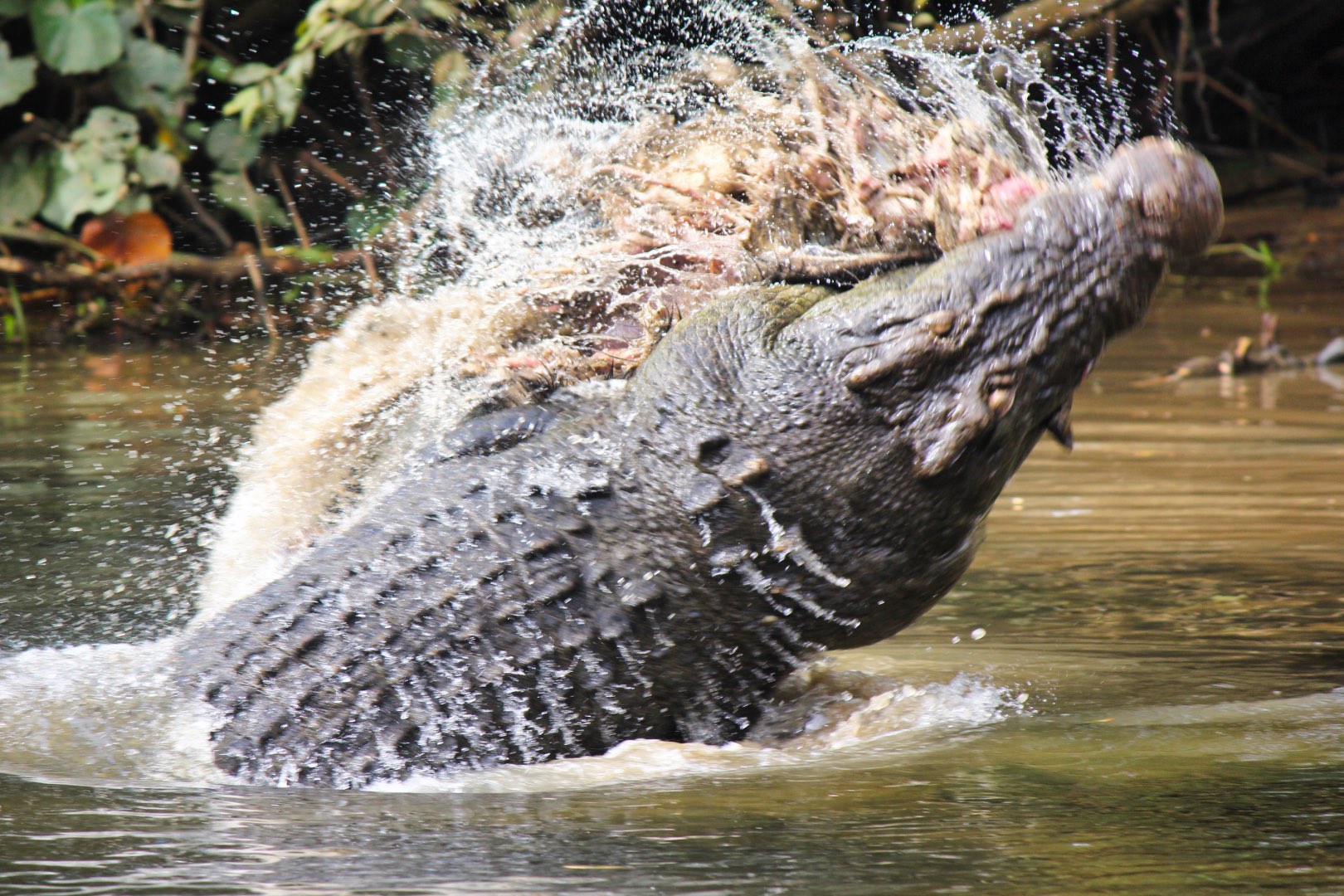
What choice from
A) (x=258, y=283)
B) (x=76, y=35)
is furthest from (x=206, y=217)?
(x=76, y=35)

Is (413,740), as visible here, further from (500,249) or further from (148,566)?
(148,566)

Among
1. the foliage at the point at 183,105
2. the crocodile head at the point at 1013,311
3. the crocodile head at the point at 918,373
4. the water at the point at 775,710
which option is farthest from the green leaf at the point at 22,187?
the crocodile head at the point at 1013,311

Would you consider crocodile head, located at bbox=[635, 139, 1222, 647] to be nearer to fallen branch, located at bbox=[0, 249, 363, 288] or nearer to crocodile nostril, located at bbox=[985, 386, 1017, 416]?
crocodile nostril, located at bbox=[985, 386, 1017, 416]

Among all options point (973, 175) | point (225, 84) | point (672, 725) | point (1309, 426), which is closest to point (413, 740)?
point (672, 725)

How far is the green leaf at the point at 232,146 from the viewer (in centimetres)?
883

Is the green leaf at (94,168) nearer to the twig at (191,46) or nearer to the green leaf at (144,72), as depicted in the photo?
the green leaf at (144,72)

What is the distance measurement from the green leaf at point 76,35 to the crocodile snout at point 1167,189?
7357 millimetres

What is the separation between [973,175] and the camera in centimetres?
297

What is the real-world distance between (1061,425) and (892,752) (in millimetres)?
697

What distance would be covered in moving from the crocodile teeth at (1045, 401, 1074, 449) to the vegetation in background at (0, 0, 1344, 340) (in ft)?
16.5

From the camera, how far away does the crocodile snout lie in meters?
2.71

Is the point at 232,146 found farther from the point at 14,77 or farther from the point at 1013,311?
the point at 1013,311

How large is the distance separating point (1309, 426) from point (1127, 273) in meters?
3.59

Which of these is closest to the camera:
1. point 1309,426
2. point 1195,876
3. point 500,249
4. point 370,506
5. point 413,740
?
point 1195,876
